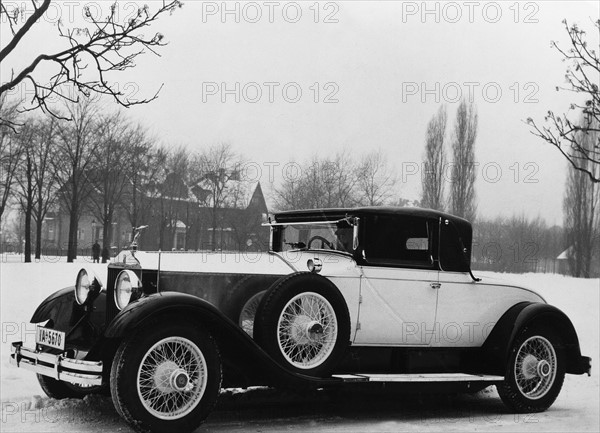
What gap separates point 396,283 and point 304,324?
1200mm

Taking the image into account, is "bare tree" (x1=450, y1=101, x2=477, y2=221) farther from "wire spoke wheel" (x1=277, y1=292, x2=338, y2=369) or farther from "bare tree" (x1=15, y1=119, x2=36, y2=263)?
"wire spoke wheel" (x1=277, y1=292, x2=338, y2=369)

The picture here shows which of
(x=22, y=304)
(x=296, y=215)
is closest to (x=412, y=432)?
(x=296, y=215)

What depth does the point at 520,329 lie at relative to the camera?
7297mm

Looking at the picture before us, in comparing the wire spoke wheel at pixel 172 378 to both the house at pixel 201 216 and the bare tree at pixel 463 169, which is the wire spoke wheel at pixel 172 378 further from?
the bare tree at pixel 463 169

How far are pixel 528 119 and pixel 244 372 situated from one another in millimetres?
6431

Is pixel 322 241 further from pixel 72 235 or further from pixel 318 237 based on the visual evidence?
pixel 72 235

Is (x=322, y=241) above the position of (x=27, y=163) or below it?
Result: below

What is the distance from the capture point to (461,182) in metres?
33.3

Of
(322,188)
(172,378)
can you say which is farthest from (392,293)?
(322,188)

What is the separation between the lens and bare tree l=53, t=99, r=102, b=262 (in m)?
31.4

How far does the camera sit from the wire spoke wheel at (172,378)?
5316 millimetres

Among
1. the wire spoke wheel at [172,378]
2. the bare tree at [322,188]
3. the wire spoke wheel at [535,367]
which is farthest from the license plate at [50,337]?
the bare tree at [322,188]

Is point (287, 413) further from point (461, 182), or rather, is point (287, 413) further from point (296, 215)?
point (461, 182)

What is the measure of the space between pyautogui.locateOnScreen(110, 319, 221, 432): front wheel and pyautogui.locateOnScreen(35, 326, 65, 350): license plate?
0.96 metres
